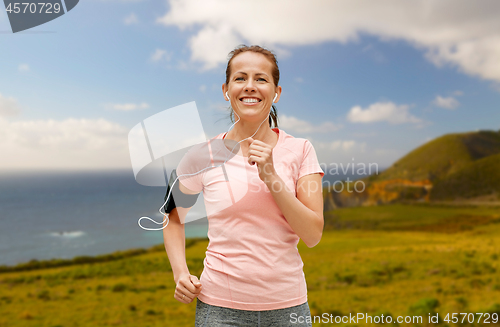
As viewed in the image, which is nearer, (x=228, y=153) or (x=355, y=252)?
(x=228, y=153)

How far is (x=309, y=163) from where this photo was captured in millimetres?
1171

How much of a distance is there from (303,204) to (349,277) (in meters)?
8.48

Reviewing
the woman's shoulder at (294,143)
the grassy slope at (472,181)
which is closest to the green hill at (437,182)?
the grassy slope at (472,181)

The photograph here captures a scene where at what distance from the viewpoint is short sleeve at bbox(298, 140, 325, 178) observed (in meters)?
1.15

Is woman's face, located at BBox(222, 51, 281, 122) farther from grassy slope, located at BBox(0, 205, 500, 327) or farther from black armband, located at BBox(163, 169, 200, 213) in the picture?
grassy slope, located at BBox(0, 205, 500, 327)

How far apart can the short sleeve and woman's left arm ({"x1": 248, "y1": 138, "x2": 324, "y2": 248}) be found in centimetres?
2

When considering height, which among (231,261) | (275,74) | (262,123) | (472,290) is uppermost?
(275,74)

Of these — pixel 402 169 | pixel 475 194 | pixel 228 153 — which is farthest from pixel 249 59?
pixel 475 194

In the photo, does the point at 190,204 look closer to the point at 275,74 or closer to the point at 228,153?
the point at 228,153

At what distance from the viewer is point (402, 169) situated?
11383 millimetres

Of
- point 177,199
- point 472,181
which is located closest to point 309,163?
point 177,199

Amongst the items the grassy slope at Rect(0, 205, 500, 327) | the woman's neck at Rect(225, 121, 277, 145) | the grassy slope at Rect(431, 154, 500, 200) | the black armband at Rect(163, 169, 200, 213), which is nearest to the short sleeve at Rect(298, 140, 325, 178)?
the woman's neck at Rect(225, 121, 277, 145)

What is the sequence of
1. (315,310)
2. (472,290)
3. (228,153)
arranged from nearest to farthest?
(228,153) < (315,310) < (472,290)

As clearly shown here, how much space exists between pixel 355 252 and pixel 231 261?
937 centimetres
